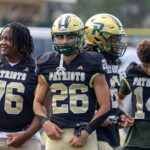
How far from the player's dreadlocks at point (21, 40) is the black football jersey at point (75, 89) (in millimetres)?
505

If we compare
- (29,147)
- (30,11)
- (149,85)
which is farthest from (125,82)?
(30,11)

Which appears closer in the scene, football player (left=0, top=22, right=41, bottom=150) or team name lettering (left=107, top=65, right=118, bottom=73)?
football player (left=0, top=22, right=41, bottom=150)

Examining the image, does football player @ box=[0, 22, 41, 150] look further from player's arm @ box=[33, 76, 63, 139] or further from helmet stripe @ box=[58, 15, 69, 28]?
helmet stripe @ box=[58, 15, 69, 28]

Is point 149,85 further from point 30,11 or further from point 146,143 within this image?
point 30,11

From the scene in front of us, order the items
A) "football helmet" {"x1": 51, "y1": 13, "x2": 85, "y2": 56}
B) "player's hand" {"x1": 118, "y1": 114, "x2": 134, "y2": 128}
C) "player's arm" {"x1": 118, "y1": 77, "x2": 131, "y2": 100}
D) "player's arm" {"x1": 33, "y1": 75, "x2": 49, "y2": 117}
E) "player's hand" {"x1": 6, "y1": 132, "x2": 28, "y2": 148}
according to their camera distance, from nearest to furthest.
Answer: "football helmet" {"x1": 51, "y1": 13, "x2": 85, "y2": 56}, "player's arm" {"x1": 33, "y1": 75, "x2": 49, "y2": 117}, "player's hand" {"x1": 6, "y1": 132, "x2": 28, "y2": 148}, "player's hand" {"x1": 118, "y1": 114, "x2": 134, "y2": 128}, "player's arm" {"x1": 118, "y1": 77, "x2": 131, "y2": 100}

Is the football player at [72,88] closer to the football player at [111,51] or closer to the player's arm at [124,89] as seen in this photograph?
the football player at [111,51]

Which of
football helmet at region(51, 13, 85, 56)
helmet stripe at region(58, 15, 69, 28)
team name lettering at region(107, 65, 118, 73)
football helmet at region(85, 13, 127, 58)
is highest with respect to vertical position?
helmet stripe at region(58, 15, 69, 28)

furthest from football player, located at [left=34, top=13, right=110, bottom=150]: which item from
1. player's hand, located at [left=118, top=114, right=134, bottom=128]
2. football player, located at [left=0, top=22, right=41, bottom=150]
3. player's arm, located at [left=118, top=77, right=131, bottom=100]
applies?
player's arm, located at [left=118, top=77, right=131, bottom=100]

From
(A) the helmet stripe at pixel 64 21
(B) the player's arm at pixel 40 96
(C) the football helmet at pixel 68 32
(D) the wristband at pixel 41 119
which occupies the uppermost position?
(A) the helmet stripe at pixel 64 21

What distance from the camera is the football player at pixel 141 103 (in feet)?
28.8

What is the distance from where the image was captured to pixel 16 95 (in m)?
7.86

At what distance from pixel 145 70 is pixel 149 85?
157 mm

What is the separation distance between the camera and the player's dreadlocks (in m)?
7.98

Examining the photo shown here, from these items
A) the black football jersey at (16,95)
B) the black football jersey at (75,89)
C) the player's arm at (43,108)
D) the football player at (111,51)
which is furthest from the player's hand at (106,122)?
the black football jersey at (16,95)
